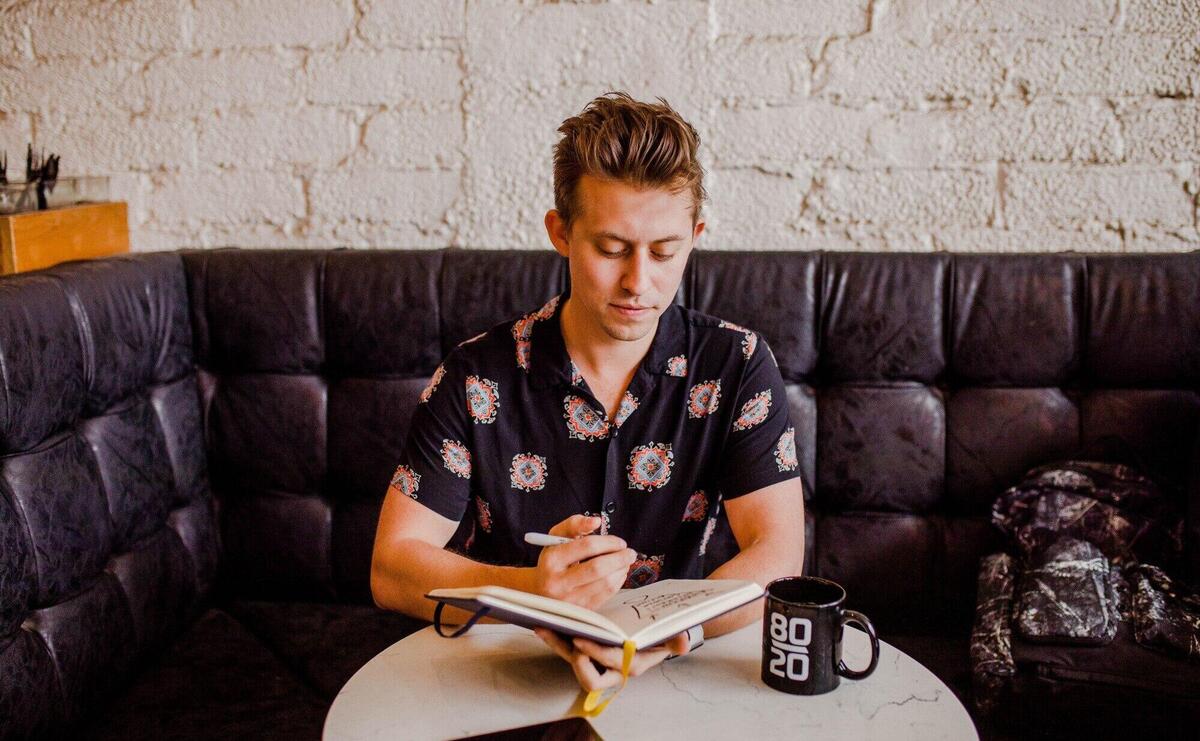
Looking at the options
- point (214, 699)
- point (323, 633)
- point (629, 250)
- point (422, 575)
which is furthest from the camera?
point (323, 633)

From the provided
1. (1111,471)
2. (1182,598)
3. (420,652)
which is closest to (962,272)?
(1111,471)

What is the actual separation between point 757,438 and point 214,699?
1022mm

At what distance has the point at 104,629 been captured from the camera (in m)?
1.75

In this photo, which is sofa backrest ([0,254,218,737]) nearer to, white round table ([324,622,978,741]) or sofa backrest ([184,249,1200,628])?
sofa backrest ([184,249,1200,628])

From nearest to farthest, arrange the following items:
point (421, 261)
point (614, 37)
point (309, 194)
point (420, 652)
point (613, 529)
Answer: point (420, 652) < point (613, 529) < point (421, 261) < point (614, 37) < point (309, 194)

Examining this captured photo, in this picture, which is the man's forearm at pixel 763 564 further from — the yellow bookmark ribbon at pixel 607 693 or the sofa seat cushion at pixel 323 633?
the sofa seat cushion at pixel 323 633

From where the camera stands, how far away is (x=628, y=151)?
1.50 meters

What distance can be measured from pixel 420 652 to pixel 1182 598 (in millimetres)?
1272

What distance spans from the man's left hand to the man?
359 millimetres

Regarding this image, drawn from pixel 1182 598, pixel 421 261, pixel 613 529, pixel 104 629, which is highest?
pixel 421 261

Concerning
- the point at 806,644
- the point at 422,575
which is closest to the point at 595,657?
the point at 806,644

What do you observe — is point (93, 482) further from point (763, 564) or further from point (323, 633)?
point (763, 564)

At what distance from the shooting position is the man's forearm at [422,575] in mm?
1322

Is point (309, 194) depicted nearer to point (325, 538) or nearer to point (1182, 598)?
point (325, 538)
